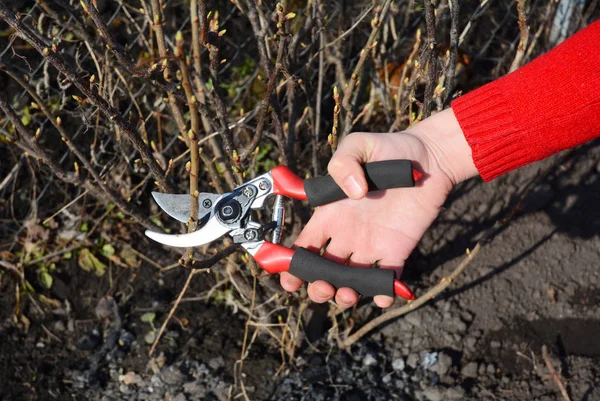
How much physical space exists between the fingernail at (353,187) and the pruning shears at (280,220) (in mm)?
87

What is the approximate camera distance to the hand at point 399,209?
222 centimetres

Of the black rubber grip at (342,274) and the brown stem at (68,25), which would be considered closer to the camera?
the black rubber grip at (342,274)

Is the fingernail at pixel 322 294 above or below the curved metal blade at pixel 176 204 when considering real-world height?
below

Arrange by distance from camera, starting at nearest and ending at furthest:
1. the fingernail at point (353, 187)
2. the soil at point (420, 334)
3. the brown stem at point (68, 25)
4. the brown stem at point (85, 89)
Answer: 1. the brown stem at point (85, 89)
2. the fingernail at point (353, 187)
3. the brown stem at point (68, 25)
4. the soil at point (420, 334)

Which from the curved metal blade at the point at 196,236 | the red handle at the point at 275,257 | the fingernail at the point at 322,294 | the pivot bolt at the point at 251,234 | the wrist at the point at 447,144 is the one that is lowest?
the fingernail at the point at 322,294

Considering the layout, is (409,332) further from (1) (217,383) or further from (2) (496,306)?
(1) (217,383)

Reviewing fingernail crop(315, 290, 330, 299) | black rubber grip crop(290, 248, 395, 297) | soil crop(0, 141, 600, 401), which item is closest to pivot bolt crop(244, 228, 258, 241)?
black rubber grip crop(290, 248, 395, 297)

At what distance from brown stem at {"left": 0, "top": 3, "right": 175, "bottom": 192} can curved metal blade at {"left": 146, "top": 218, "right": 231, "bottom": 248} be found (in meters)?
0.24

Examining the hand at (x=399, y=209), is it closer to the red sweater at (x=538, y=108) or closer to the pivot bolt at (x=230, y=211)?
the red sweater at (x=538, y=108)

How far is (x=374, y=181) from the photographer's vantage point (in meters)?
2.01

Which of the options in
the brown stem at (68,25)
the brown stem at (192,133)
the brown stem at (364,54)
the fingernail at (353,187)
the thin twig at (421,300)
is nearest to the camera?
the brown stem at (192,133)

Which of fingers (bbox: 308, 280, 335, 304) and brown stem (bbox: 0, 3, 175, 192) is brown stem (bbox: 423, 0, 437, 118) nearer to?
fingers (bbox: 308, 280, 335, 304)

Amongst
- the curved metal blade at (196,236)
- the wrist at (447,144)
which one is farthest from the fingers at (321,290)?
the wrist at (447,144)

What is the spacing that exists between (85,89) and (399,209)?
1.15 m
